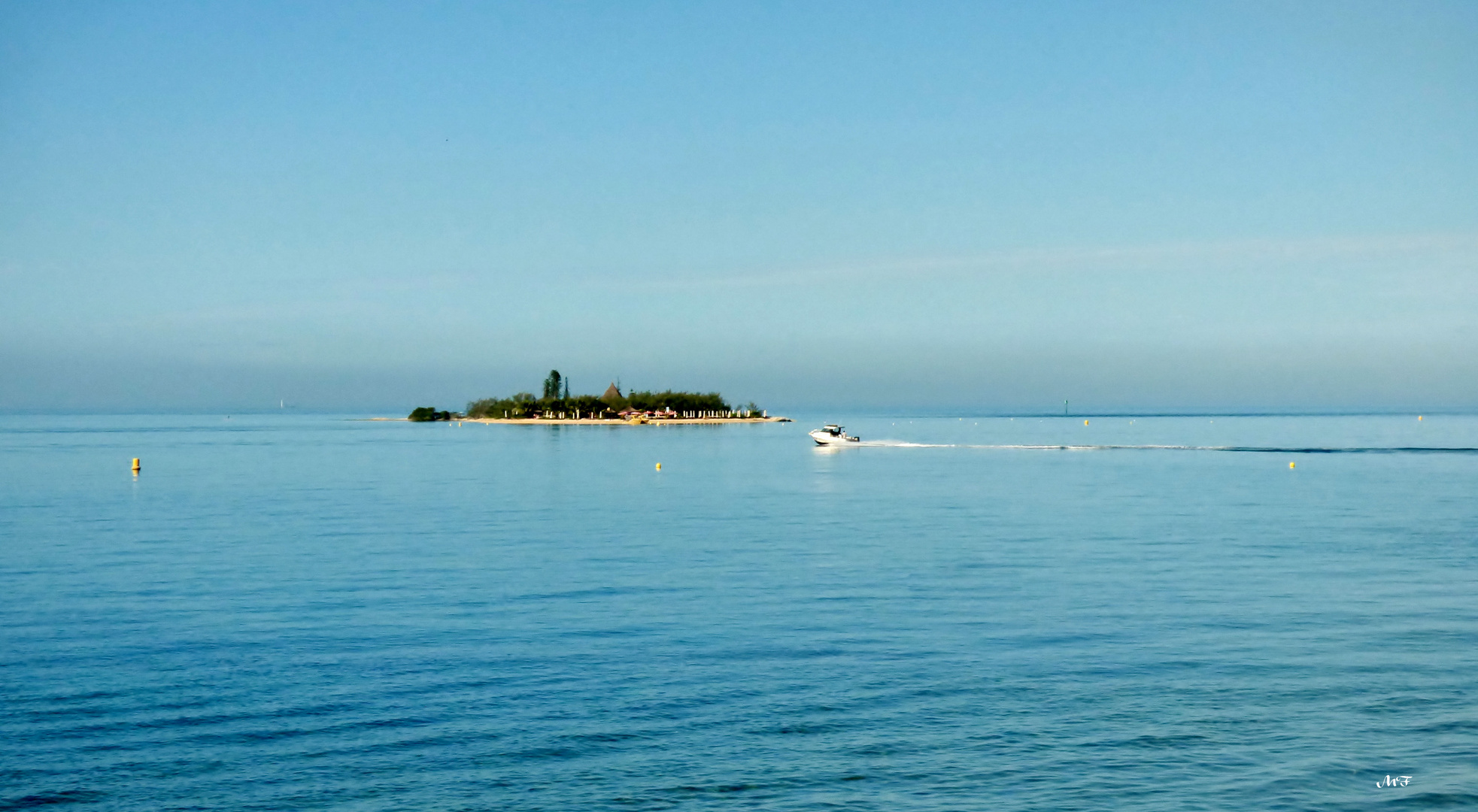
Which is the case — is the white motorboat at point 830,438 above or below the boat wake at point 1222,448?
above

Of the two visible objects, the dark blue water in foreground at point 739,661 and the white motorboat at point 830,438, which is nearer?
the dark blue water in foreground at point 739,661

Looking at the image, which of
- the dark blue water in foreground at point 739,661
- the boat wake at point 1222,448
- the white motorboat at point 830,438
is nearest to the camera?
the dark blue water in foreground at point 739,661

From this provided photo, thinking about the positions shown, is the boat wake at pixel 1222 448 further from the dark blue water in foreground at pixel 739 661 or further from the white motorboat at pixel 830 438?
the dark blue water in foreground at pixel 739 661

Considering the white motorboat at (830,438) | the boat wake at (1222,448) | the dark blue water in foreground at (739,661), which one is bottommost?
the dark blue water in foreground at (739,661)

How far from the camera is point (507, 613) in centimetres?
2966

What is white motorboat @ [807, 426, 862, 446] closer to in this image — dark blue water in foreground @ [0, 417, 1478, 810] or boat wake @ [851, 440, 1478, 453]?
boat wake @ [851, 440, 1478, 453]

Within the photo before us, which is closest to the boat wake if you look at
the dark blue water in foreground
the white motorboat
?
the white motorboat

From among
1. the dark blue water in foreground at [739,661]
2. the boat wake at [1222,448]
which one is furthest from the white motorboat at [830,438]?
the dark blue water in foreground at [739,661]

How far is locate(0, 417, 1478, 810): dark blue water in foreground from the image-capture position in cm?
1653

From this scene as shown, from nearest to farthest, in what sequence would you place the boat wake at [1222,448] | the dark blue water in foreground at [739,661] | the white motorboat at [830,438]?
the dark blue water in foreground at [739,661] < the boat wake at [1222,448] < the white motorboat at [830,438]

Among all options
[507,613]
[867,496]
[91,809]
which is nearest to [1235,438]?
[867,496]

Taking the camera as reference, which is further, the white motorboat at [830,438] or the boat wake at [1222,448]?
the white motorboat at [830,438]

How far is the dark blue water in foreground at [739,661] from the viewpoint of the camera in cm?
1653

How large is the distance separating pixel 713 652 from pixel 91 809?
12.4 meters
